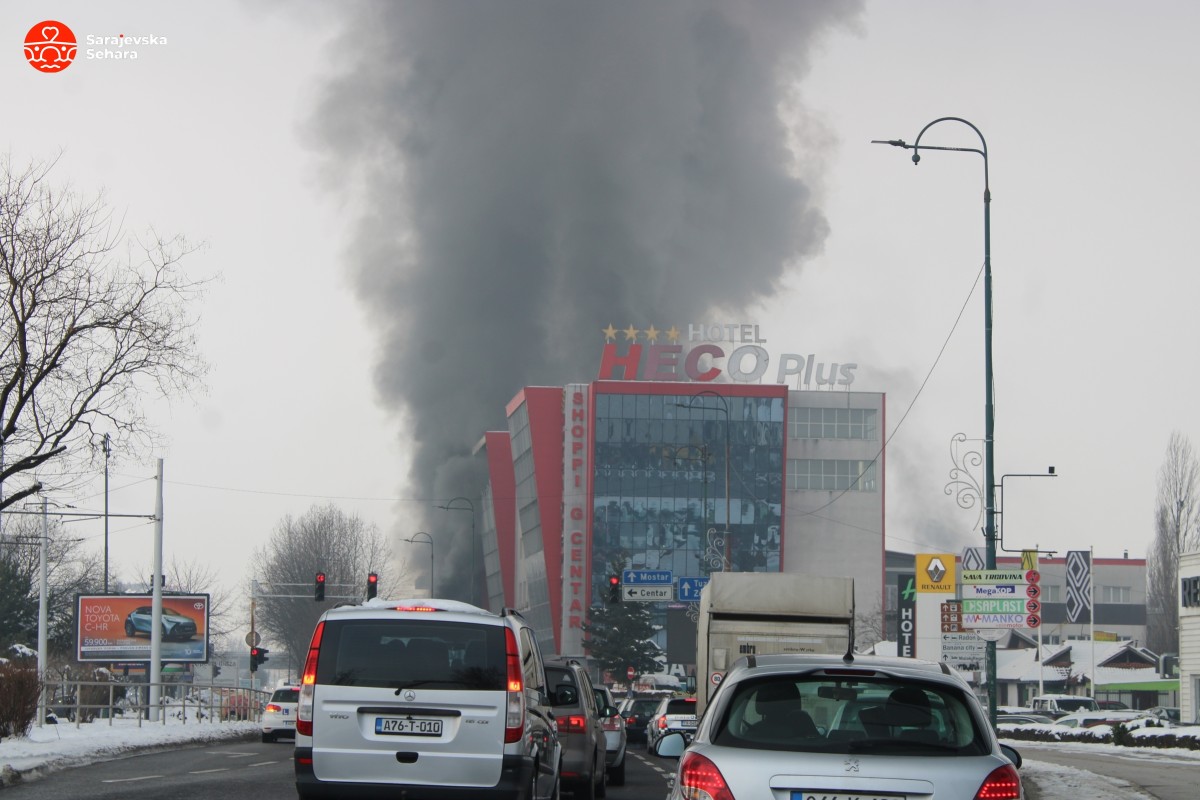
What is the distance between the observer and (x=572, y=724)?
58.2ft

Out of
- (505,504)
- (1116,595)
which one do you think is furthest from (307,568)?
(1116,595)

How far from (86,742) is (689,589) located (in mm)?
44835

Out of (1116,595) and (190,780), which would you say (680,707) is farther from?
(1116,595)

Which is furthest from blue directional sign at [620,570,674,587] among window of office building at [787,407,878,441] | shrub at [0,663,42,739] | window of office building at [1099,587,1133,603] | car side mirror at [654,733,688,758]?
window of office building at [1099,587,1133,603]

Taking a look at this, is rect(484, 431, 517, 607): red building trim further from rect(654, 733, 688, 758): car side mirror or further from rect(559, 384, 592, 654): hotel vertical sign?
rect(654, 733, 688, 758): car side mirror

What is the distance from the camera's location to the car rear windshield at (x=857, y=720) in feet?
23.7

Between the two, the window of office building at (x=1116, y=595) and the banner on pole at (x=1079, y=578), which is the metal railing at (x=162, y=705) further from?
the window of office building at (x=1116, y=595)

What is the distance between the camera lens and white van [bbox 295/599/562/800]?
1150cm

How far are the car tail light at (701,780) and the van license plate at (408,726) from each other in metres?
4.38

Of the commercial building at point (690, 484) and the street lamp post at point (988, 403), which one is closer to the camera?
the street lamp post at point (988, 403)

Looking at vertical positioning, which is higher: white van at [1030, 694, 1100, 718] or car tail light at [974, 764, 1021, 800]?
car tail light at [974, 764, 1021, 800]

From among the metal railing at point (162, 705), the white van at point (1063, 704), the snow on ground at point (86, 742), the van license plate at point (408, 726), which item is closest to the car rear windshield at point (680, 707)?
the snow on ground at point (86, 742)

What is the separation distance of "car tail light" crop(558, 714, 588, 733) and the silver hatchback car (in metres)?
10.0

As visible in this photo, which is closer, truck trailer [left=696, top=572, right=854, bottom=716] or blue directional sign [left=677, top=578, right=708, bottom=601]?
truck trailer [left=696, top=572, right=854, bottom=716]
